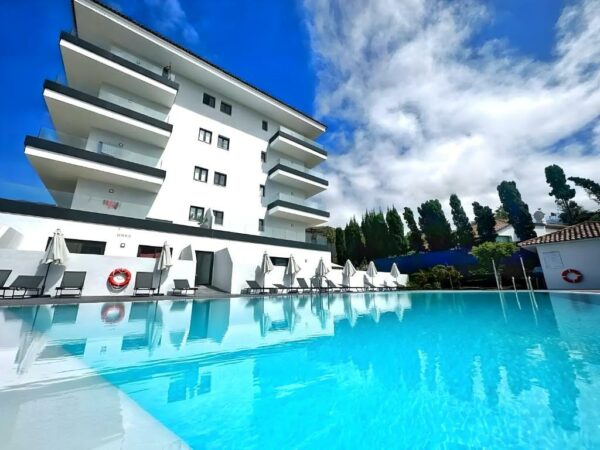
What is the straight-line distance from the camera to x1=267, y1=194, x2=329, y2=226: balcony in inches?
897

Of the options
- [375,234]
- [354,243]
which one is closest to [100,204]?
[354,243]

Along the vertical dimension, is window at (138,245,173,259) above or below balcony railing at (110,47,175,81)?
below

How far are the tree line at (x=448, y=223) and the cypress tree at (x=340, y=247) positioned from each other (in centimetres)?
102

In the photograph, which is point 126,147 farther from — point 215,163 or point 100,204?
point 215,163

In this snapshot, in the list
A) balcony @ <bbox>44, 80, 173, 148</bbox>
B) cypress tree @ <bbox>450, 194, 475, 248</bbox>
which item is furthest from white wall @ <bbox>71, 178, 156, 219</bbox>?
cypress tree @ <bbox>450, 194, 475, 248</bbox>

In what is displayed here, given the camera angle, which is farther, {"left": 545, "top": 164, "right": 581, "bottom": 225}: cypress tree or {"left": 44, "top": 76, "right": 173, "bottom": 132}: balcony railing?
{"left": 545, "top": 164, "right": 581, "bottom": 225}: cypress tree

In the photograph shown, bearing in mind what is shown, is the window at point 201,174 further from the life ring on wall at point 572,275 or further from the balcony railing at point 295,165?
the life ring on wall at point 572,275

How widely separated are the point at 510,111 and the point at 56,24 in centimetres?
2597

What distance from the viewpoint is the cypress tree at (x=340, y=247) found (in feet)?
125

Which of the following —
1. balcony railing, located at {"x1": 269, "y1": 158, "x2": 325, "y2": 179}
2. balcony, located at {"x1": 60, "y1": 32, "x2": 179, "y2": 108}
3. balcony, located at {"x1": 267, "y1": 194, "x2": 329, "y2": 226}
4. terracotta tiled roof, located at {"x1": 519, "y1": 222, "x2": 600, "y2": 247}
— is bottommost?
terracotta tiled roof, located at {"x1": 519, "y1": 222, "x2": 600, "y2": 247}

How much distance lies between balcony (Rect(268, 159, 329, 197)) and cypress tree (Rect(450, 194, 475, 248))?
1697 centimetres

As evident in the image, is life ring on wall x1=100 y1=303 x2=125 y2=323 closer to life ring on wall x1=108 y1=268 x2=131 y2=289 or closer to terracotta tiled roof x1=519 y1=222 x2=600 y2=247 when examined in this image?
life ring on wall x1=108 y1=268 x2=131 y2=289

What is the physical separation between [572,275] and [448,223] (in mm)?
14326

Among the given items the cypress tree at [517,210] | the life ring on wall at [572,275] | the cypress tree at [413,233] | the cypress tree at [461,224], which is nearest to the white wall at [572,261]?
the life ring on wall at [572,275]
